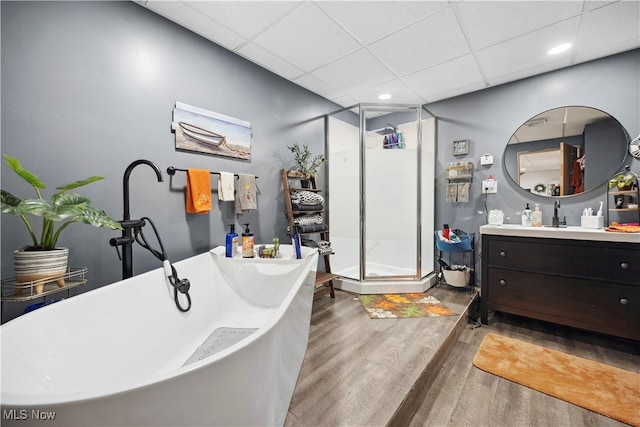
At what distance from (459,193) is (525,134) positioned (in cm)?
85

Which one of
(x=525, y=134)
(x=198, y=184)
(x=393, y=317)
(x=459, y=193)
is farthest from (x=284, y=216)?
(x=525, y=134)

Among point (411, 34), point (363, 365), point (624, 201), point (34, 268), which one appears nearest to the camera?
point (34, 268)

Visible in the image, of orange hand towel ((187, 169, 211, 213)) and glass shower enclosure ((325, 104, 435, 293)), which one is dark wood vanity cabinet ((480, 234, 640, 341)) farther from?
orange hand towel ((187, 169, 211, 213))

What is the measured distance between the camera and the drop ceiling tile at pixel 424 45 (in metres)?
Result: 1.90

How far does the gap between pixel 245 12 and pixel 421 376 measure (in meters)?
2.62

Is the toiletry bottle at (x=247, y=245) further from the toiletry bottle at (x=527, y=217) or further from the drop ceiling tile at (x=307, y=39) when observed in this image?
the toiletry bottle at (x=527, y=217)

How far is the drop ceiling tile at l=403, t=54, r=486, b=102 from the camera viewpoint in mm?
2453

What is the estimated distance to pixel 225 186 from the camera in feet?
6.87

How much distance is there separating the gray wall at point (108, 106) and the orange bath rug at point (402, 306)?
4.93ft

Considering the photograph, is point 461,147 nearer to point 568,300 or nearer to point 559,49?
point 559,49

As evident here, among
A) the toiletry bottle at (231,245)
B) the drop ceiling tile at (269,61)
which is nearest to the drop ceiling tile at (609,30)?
the drop ceiling tile at (269,61)

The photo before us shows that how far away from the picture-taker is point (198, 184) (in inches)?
76.0

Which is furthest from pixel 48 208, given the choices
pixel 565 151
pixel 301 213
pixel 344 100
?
pixel 565 151

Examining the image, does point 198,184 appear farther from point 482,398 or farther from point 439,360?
point 482,398
